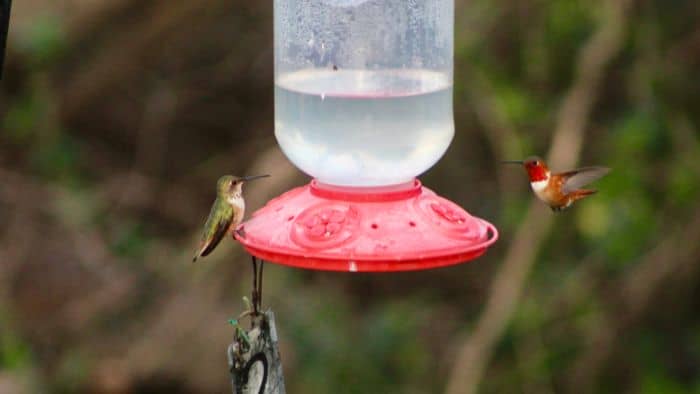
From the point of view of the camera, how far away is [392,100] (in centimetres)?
301

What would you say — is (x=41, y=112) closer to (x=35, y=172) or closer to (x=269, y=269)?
(x=35, y=172)

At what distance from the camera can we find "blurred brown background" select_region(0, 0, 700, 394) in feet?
20.2

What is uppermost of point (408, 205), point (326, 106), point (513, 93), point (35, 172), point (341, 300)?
point (326, 106)

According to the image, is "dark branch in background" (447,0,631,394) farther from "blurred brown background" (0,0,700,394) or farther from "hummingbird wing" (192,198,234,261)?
"hummingbird wing" (192,198,234,261)

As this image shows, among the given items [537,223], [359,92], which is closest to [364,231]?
[359,92]

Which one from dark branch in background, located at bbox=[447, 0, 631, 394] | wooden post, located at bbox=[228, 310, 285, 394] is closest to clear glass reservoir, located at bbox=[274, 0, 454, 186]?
wooden post, located at bbox=[228, 310, 285, 394]

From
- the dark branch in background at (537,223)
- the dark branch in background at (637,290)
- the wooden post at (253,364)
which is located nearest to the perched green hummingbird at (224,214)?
the wooden post at (253,364)

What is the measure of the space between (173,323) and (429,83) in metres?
3.65

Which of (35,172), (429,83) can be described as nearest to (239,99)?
(35,172)

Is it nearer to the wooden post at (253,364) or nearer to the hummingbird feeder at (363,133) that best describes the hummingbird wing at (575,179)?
the hummingbird feeder at (363,133)

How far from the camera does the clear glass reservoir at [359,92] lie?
9.86ft

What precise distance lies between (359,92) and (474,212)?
459cm

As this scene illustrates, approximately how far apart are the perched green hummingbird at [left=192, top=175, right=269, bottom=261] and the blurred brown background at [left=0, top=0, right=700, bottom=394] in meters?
3.15

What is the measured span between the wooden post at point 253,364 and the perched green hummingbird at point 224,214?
1.52 feet
